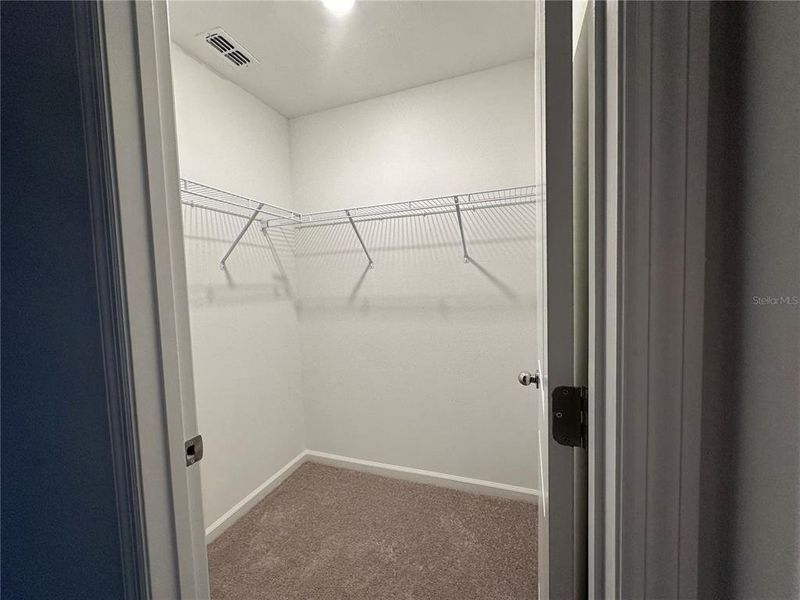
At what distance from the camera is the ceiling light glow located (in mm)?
1347

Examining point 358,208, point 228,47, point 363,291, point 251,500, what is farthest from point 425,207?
point 251,500

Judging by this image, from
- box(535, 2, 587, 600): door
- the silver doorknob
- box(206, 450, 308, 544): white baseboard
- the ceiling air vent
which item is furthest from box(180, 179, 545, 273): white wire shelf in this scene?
box(206, 450, 308, 544): white baseboard

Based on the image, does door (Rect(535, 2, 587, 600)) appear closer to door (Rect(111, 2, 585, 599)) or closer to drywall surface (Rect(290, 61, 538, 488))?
door (Rect(111, 2, 585, 599))

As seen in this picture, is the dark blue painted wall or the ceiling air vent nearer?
the dark blue painted wall

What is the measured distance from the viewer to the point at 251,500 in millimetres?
1988

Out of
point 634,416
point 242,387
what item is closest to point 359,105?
point 242,387

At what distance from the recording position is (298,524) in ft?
6.06

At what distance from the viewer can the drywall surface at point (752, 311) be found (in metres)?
0.34

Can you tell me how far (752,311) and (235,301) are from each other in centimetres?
203

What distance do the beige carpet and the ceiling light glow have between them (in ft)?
7.95

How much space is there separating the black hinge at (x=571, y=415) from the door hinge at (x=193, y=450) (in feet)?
2.22

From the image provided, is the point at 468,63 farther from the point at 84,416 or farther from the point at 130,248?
the point at 84,416
